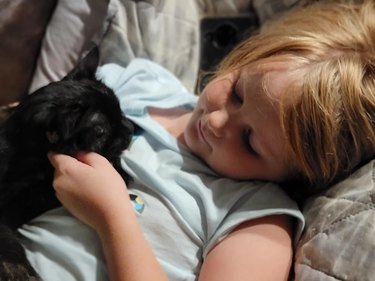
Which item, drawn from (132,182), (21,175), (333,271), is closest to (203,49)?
(132,182)

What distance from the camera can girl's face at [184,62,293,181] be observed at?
3.54ft

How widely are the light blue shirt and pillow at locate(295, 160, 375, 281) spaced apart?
0.06 meters

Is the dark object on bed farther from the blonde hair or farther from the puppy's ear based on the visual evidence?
the blonde hair

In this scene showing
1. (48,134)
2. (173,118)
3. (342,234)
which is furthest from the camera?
(173,118)

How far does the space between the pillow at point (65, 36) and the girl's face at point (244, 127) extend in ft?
1.38

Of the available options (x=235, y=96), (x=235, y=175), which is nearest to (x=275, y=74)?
(x=235, y=96)

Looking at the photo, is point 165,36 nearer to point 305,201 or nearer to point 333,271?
point 305,201

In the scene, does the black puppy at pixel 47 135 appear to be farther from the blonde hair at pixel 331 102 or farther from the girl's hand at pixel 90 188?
the blonde hair at pixel 331 102

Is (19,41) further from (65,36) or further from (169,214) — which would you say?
(169,214)

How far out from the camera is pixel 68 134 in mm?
1033

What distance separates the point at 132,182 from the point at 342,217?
1.46 feet

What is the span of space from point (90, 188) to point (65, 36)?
20.5 inches

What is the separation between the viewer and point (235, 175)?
116 centimetres

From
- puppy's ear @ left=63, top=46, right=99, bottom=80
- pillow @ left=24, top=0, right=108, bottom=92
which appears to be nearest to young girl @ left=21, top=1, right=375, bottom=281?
puppy's ear @ left=63, top=46, right=99, bottom=80
